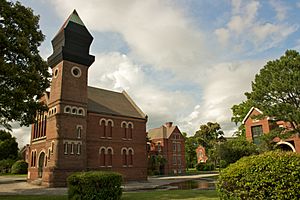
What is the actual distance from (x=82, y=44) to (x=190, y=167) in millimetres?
71369

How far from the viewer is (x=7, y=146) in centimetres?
6131

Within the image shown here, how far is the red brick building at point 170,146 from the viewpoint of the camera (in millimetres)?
63844

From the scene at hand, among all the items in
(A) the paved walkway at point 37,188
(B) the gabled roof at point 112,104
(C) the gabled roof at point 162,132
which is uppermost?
(B) the gabled roof at point 112,104

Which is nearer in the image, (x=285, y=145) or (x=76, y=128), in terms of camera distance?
(x=76, y=128)

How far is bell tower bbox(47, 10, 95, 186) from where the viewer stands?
29150mm

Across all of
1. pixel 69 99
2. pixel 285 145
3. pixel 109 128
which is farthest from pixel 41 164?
pixel 285 145

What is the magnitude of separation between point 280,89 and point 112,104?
2357 centimetres

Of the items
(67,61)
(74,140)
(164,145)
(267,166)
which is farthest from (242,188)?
(164,145)

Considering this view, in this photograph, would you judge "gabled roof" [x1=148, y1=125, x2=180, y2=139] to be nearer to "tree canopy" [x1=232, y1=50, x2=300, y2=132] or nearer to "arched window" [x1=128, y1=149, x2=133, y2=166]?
"arched window" [x1=128, y1=149, x2=133, y2=166]

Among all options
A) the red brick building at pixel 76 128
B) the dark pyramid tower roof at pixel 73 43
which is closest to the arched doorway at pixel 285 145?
the red brick building at pixel 76 128

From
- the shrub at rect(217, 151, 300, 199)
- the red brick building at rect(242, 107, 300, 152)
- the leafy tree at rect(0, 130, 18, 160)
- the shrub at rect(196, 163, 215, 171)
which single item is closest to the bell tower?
the shrub at rect(217, 151, 300, 199)

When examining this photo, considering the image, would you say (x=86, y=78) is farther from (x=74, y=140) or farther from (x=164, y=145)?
(x=164, y=145)

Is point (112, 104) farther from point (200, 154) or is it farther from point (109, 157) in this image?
point (200, 154)

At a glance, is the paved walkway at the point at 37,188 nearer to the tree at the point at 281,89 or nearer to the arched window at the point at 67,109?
the arched window at the point at 67,109
